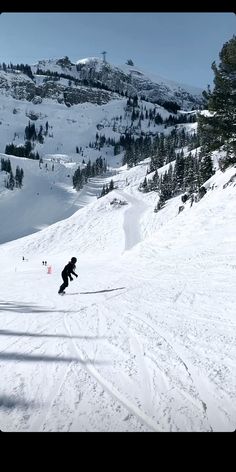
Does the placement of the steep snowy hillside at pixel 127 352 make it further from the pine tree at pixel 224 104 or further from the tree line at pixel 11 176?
the tree line at pixel 11 176

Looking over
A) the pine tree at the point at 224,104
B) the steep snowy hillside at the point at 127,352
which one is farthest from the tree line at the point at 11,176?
the steep snowy hillside at the point at 127,352

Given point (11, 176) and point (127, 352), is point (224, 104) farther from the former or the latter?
point (11, 176)

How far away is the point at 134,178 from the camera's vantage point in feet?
462

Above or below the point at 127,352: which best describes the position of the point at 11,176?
Result: below

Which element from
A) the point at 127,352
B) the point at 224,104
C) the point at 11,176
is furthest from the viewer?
the point at 11,176

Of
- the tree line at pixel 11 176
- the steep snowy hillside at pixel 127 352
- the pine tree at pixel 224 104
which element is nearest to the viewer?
the steep snowy hillside at pixel 127 352

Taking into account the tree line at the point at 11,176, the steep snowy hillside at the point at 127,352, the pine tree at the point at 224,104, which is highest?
the pine tree at the point at 224,104

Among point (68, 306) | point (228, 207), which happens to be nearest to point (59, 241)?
point (228, 207)

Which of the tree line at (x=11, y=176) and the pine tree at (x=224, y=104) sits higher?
the pine tree at (x=224, y=104)

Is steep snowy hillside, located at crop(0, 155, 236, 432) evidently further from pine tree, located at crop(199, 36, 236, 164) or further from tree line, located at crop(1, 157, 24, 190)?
tree line, located at crop(1, 157, 24, 190)

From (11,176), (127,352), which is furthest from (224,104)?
(11,176)

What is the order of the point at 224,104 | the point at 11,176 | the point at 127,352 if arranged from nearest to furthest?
the point at 127,352 → the point at 224,104 → the point at 11,176

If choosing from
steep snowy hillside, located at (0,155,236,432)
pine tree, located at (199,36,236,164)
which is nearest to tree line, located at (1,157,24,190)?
pine tree, located at (199,36,236,164)
